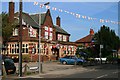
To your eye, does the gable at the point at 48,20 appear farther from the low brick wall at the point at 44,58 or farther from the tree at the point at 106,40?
the tree at the point at 106,40

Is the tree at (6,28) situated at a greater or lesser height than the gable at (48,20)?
lesser

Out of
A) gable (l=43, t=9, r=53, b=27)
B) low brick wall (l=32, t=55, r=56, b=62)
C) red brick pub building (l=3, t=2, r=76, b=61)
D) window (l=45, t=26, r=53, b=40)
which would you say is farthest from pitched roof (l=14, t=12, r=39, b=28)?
low brick wall (l=32, t=55, r=56, b=62)

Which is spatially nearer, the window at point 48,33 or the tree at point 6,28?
the tree at point 6,28

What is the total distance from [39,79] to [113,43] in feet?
177

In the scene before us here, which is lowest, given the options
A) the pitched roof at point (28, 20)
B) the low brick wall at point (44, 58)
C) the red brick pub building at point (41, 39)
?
the low brick wall at point (44, 58)

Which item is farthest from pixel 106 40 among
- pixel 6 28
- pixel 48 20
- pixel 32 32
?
pixel 6 28

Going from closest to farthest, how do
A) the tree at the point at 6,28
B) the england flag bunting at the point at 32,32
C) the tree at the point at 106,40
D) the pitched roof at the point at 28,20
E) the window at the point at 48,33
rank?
the tree at the point at 6,28 < the england flag bunting at the point at 32,32 < the pitched roof at the point at 28,20 < the window at the point at 48,33 < the tree at the point at 106,40

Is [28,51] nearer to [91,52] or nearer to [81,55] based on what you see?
[81,55]

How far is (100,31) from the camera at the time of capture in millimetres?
72500

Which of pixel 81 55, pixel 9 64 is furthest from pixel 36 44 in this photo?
pixel 9 64

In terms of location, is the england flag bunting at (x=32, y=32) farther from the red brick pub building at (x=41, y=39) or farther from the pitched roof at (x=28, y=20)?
the pitched roof at (x=28, y=20)

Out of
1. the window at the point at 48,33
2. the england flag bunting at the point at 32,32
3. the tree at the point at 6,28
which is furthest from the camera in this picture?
the window at the point at 48,33

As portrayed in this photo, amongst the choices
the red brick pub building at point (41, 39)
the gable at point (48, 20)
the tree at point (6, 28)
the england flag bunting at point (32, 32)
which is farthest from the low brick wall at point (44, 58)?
the tree at point (6, 28)

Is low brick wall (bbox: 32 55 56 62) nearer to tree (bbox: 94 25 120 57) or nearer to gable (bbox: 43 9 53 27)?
A: gable (bbox: 43 9 53 27)
